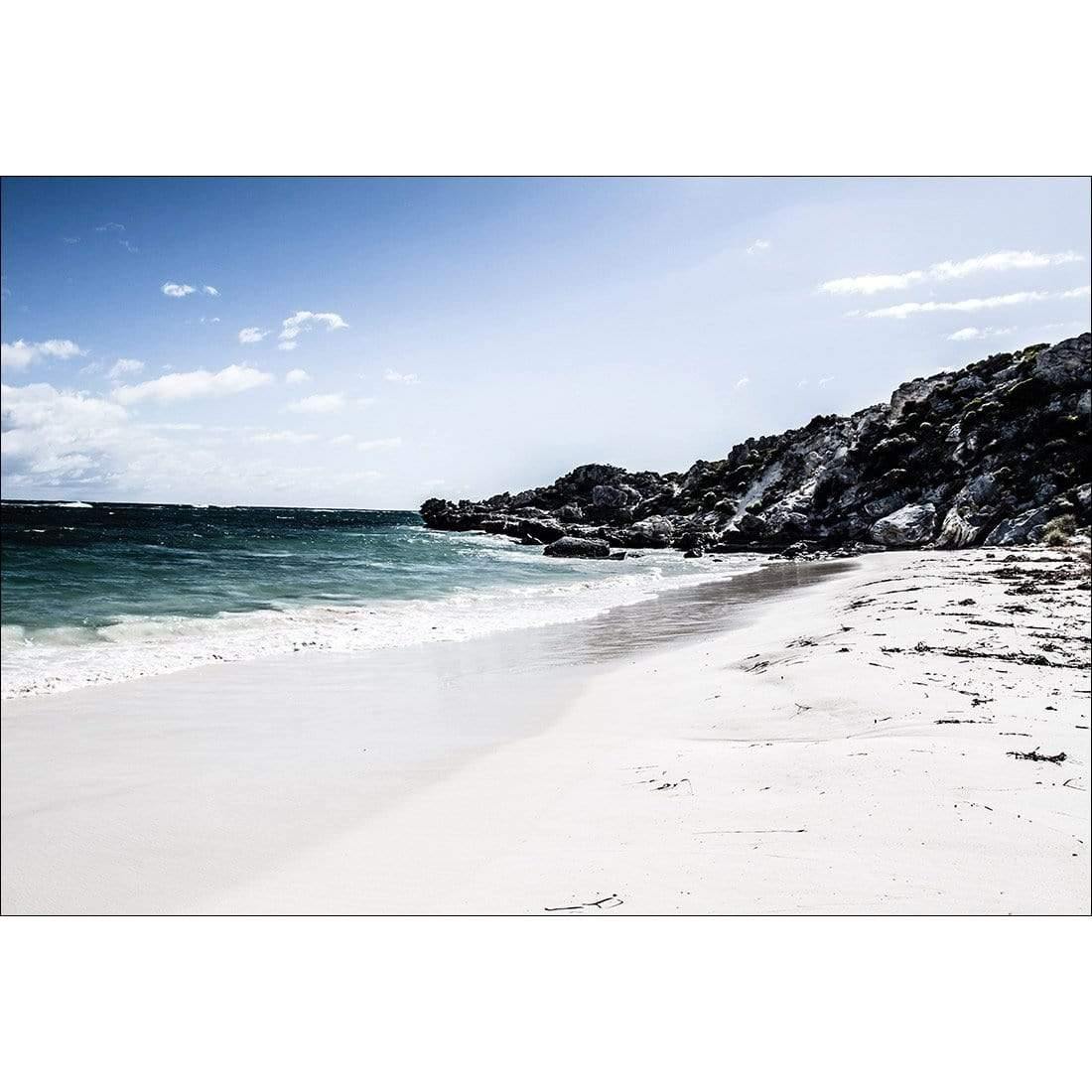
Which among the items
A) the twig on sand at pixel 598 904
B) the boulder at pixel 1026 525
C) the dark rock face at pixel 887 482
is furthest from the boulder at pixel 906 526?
the twig on sand at pixel 598 904

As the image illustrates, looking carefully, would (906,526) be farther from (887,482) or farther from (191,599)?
(191,599)

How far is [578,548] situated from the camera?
77.0 ft

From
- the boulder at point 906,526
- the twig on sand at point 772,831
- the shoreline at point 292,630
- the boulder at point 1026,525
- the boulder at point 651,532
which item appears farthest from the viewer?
the boulder at point 906,526

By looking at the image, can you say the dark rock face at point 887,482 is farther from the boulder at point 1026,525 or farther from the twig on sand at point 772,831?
the twig on sand at point 772,831

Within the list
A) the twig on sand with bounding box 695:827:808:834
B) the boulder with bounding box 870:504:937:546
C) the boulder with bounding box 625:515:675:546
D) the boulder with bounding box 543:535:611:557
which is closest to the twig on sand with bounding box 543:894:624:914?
the twig on sand with bounding box 695:827:808:834

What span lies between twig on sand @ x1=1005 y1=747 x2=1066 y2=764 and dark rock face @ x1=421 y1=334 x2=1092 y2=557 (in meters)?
3.12

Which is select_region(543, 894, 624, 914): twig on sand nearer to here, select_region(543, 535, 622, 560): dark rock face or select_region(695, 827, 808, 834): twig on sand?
select_region(695, 827, 808, 834): twig on sand

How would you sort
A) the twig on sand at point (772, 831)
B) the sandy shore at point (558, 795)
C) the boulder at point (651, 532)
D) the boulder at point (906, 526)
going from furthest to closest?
1. the boulder at point (906, 526)
2. the boulder at point (651, 532)
3. the twig on sand at point (772, 831)
4. the sandy shore at point (558, 795)

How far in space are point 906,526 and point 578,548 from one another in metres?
10.5

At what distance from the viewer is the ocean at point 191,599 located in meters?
3.26

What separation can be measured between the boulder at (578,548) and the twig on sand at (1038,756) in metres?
18.7

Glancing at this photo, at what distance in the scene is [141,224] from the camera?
11.9 ft
